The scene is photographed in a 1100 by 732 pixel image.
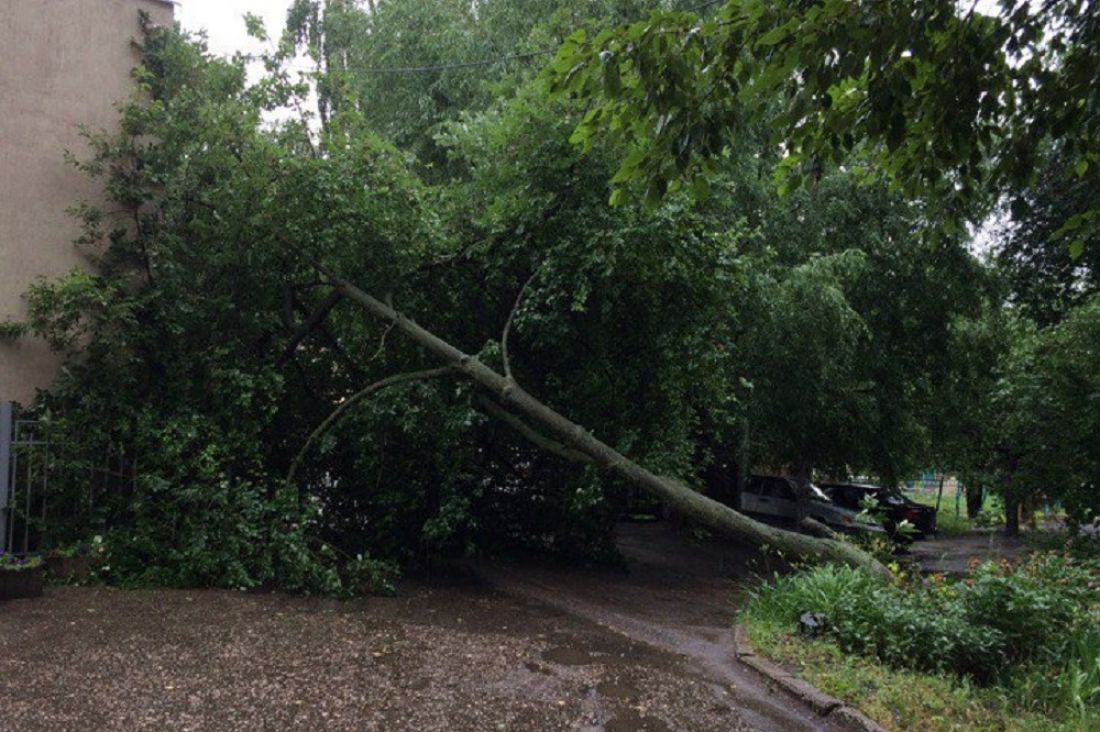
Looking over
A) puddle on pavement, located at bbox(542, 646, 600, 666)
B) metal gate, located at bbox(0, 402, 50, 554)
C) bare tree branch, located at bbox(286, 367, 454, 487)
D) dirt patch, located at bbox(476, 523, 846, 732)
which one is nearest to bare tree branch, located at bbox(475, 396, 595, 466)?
bare tree branch, located at bbox(286, 367, 454, 487)

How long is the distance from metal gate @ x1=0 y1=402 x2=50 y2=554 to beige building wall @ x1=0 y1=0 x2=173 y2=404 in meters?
0.81

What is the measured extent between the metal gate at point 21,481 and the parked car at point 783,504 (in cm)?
1423

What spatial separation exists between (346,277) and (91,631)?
5271 millimetres

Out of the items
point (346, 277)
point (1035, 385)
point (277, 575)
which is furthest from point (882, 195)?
point (277, 575)

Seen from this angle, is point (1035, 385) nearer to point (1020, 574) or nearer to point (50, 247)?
point (1020, 574)

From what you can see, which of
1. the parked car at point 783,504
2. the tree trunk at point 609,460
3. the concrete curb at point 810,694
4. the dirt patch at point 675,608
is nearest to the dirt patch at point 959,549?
the parked car at point 783,504

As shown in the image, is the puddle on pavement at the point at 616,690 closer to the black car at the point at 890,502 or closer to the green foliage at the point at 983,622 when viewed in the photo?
the green foliage at the point at 983,622

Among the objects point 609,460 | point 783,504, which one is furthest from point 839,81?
point 783,504

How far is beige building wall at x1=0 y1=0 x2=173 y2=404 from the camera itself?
10031 millimetres

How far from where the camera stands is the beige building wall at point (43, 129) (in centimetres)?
1003

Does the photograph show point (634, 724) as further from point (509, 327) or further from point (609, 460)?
point (509, 327)

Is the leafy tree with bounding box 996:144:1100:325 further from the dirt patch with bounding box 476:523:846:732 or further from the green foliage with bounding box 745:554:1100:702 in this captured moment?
the green foliage with bounding box 745:554:1100:702

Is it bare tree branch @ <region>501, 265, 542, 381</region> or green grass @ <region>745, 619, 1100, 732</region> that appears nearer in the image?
green grass @ <region>745, 619, 1100, 732</region>

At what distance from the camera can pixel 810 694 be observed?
6500mm
